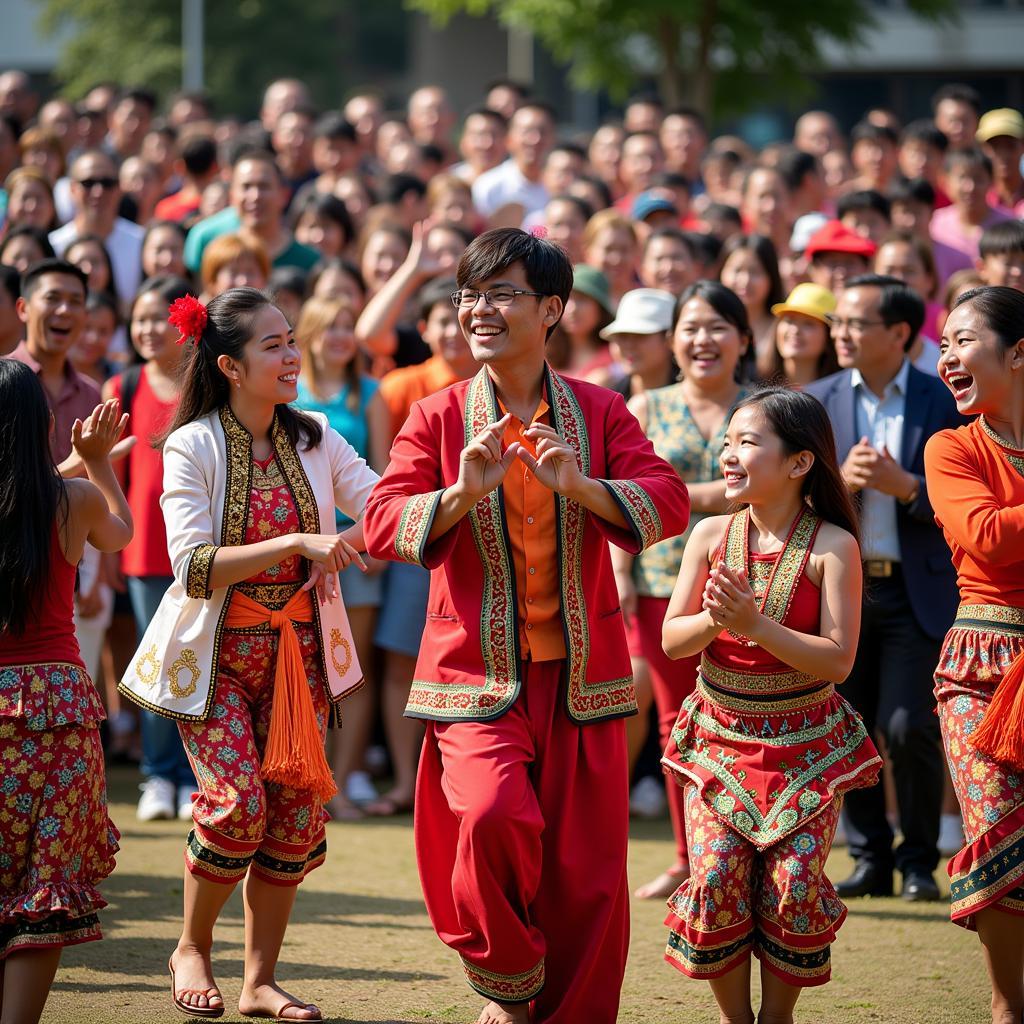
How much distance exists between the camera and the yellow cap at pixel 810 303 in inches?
292

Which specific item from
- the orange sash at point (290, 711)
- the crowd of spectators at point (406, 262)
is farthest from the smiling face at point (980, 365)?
the orange sash at point (290, 711)

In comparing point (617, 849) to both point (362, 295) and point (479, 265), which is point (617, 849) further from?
point (362, 295)

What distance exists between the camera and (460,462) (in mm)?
4469

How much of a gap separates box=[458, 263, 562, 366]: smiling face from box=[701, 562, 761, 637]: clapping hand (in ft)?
2.81

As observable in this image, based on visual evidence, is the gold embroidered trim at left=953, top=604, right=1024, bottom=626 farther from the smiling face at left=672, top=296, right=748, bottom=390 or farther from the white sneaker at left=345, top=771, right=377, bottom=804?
the white sneaker at left=345, top=771, right=377, bottom=804

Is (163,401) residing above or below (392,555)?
above

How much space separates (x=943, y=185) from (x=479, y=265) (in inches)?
306

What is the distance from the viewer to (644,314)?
24.6 ft

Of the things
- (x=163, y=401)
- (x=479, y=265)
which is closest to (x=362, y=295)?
(x=163, y=401)

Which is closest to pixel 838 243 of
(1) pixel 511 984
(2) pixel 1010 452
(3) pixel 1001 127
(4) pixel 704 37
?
(3) pixel 1001 127

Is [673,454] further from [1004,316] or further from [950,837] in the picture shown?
[950,837]

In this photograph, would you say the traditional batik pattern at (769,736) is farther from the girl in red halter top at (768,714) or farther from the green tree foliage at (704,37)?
the green tree foliage at (704,37)

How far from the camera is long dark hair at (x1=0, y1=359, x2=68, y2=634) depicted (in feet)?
15.0

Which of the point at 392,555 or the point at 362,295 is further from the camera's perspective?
the point at 362,295
